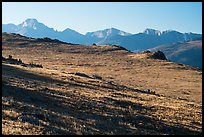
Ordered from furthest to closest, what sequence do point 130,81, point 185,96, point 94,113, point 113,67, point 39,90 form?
point 113,67
point 130,81
point 185,96
point 39,90
point 94,113

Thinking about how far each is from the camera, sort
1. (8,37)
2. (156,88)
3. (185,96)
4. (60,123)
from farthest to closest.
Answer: (8,37)
(156,88)
(185,96)
(60,123)

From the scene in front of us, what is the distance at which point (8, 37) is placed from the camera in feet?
437

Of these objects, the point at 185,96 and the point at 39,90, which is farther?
the point at 185,96

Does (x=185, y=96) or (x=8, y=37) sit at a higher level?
(x=8, y=37)

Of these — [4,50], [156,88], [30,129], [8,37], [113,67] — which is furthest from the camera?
[8,37]

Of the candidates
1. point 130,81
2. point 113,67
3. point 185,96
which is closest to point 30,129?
point 185,96

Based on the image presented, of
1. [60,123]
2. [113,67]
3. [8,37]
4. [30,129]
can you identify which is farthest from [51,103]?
[8,37]

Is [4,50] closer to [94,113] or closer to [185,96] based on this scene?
[185,96]

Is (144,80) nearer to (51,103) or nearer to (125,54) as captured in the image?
(51,103)

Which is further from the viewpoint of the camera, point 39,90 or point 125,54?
point 125,54

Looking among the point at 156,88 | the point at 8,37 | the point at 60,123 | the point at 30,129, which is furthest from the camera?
the point at 8,37

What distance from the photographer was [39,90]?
96.0ft

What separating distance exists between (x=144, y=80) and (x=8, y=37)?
275 ft

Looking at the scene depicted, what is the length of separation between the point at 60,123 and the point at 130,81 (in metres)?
41.8
